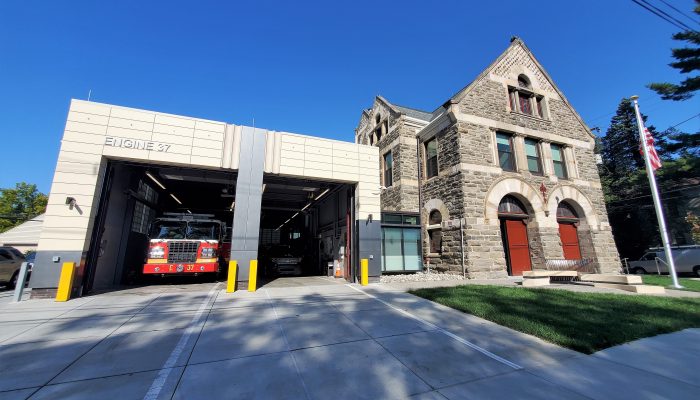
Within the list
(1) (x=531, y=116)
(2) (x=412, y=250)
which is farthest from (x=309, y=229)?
(1) (x=531, y=116)

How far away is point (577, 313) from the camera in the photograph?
6.30m

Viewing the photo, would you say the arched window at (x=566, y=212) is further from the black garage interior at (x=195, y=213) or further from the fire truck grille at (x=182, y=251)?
the fire truck grille at (x=182, y=251)

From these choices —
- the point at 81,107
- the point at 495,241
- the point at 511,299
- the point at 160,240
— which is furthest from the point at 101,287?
the point at 495,241

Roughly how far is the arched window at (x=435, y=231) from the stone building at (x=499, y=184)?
6 cm

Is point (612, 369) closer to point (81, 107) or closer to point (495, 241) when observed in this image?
point (495, 241)

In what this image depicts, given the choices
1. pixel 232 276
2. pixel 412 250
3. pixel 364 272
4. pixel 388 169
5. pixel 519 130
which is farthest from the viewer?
→ pixel 388 169

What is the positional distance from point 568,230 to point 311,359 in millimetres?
18720

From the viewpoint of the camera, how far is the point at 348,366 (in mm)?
3830

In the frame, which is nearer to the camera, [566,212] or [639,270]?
[566,212]

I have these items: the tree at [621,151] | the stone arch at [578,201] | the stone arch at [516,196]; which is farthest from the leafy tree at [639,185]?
the stone arch at [516,196]

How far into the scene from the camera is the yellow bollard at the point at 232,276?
9.53 metres

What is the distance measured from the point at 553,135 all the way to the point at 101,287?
2479cm

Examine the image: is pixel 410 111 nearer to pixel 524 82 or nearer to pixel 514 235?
pixel 524 82

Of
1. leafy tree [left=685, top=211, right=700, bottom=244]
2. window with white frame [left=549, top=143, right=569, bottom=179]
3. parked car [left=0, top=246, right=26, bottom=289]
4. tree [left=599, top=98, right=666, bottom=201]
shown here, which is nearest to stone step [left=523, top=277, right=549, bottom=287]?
window with white frame [left=549, top=143, right=569, bottom=179]
